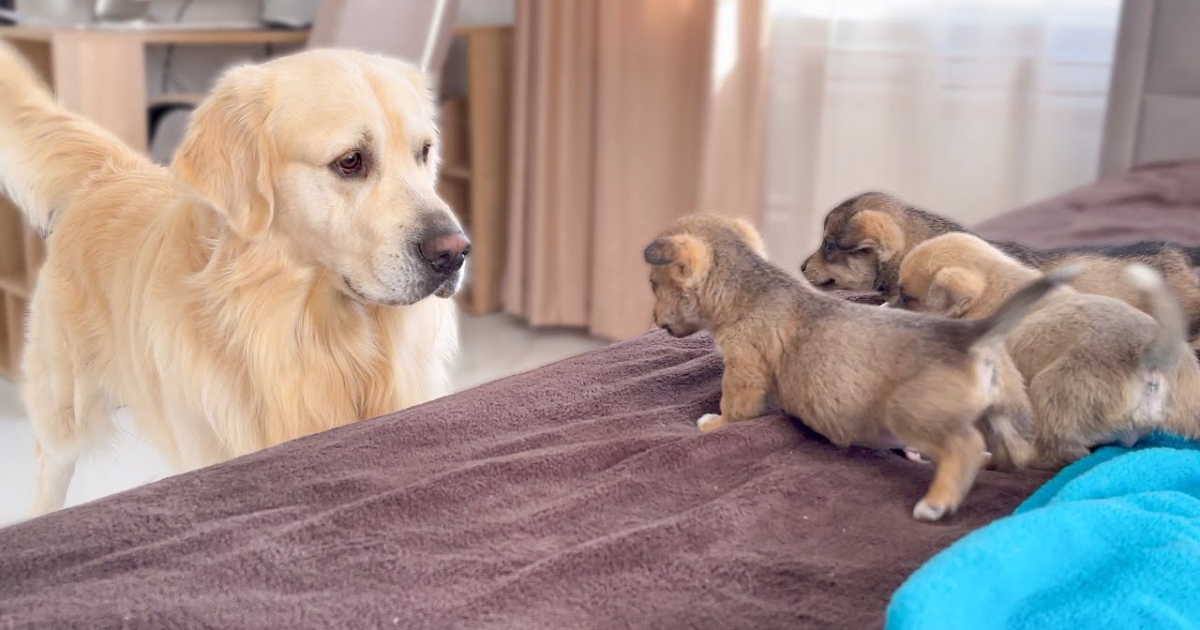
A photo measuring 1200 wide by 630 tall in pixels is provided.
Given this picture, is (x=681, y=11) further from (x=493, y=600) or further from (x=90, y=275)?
(x=493, y=600)

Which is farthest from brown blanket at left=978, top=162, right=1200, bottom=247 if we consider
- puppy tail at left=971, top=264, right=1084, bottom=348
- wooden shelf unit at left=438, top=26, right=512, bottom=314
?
wooden shelf unit at left=438, top=26, right=512, bottom=314

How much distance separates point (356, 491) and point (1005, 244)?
0.97 m

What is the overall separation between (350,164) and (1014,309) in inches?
34.1

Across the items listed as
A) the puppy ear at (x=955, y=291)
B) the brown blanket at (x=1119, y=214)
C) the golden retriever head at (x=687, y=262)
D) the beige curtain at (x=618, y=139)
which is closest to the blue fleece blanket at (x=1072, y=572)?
the puppy ear at (x=955, y=291)

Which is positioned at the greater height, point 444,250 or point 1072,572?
point 444,250

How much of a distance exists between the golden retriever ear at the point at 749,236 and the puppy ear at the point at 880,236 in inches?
10.0

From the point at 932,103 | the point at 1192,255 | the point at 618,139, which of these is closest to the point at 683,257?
the point at 1192,255

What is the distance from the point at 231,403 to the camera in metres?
1.39

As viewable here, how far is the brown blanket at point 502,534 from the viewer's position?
2.57 ft

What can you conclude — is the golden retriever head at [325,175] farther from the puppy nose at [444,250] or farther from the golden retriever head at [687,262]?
the golden retriever head at [687,262]

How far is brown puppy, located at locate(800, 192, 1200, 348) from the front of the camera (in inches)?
51.9

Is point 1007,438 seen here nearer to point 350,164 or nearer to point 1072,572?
point 1072,572

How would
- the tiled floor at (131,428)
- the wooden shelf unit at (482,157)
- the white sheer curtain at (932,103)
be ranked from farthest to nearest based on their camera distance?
the wooden shelf unit at (482,157), the white sheer curtain at (932,103), the tiled floor at (131,428)

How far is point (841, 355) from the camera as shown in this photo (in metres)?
1.04
